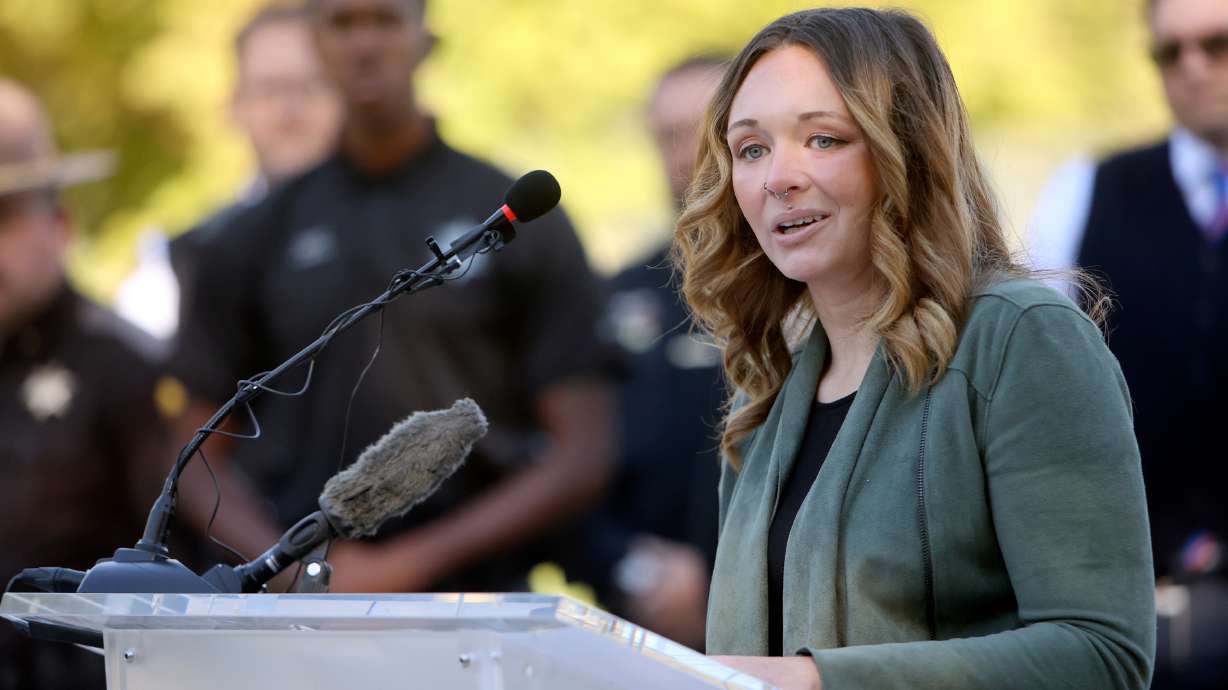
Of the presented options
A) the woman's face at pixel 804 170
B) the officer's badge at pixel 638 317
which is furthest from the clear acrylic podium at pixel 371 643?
the officer's badge at pixel 638 317

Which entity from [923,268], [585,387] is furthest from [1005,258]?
[585,387]

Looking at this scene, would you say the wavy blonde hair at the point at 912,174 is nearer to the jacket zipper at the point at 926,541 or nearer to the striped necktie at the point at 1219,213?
the jacket zipper at the point at 926,541

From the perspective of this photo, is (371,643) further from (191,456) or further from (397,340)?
(397,340)

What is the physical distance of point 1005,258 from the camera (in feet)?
9.22

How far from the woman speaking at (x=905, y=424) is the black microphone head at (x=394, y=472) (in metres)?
0.54

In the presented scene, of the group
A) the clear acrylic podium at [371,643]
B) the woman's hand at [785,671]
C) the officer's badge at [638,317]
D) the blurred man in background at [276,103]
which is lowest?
Answer: the woman's hand at [785,671]

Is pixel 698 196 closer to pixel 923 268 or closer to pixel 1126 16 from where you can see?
pixel 923 268

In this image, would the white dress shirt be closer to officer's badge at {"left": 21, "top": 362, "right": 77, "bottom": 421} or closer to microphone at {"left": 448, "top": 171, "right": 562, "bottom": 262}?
microphone at {"left": 448, "top": 171, "right": 562, "bottom": 262}

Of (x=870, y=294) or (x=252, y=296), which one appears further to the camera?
(x=252, y=296)

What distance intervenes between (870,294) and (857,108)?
1.13 feet

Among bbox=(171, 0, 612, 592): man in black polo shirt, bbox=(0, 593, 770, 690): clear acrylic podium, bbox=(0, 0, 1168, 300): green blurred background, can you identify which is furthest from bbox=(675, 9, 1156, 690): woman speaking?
bbox=(0, 0, 1168, 300): green blurred background

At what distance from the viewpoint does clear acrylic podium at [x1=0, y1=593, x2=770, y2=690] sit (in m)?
2.11

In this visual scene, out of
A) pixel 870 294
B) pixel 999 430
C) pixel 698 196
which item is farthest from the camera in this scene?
pixel 698 196

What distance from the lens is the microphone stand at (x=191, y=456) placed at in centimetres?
252
